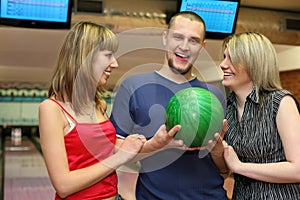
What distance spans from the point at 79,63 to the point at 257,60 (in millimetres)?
608

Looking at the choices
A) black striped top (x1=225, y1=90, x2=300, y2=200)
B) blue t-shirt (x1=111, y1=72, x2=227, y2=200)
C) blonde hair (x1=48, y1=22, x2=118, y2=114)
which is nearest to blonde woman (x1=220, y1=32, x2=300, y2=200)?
black striped top (x1=225, y1=90, x2=300, y2=200)

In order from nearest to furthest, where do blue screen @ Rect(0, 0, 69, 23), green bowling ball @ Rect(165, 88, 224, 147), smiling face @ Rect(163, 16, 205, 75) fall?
1. green bowling ball @ Rect(165, 88, 224, 147)
2. smiling face @ Rect(163, 16, 205, 75)
3. blue screen @ Rect(0, 0, 69, 23)

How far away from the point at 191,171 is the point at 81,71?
50 cm

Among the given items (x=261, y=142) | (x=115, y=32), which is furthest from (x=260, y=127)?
(x=115, y=32)

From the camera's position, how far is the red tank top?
140 cm

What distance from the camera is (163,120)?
1.54 metres

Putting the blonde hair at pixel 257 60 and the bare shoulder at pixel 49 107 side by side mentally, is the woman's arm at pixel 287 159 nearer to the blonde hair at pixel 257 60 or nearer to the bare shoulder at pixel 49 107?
the blonde hair at pixel 257 60

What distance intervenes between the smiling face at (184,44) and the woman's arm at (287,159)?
0.32m

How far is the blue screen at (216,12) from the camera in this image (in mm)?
3602

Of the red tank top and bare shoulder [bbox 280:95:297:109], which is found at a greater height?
bare shoulder [bbox 280:95:297:109]

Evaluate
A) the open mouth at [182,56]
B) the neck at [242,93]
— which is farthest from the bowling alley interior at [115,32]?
the open mouth at [182,56]

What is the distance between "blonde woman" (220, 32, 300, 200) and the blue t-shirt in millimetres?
101

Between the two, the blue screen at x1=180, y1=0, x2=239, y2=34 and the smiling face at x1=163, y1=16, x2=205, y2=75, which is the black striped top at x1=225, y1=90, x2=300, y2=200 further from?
the blue screen at x1=180, y1=0, x2=239, y2=34

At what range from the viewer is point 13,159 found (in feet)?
17.5
